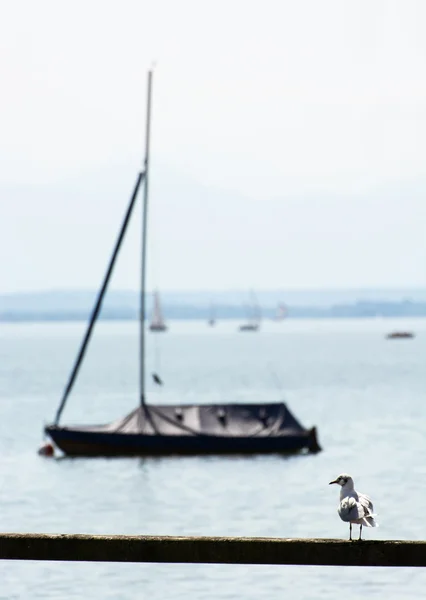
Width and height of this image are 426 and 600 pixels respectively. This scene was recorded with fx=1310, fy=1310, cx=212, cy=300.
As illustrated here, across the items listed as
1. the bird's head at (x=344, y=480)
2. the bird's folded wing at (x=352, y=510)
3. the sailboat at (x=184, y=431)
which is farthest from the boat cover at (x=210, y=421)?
the bird's folded wing at (x=352, y=510)

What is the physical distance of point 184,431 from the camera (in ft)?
205

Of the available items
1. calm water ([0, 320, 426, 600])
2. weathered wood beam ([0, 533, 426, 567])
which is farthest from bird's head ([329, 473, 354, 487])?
calm water ([0, 320, 426, 600])

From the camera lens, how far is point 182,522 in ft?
150

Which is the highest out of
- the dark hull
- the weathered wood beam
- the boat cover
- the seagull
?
the weathered wood beam

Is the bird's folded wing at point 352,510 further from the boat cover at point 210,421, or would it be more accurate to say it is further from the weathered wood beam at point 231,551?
the boat cover at point 210,421

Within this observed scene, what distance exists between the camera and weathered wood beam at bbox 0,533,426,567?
7.23m

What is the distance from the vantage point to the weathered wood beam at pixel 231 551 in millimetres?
7234

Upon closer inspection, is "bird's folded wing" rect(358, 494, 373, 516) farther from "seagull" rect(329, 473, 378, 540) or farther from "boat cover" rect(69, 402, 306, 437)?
"boat cover" rect(69, 402, 306, 437)

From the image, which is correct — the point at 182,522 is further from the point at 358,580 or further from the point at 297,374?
the point at 297,374

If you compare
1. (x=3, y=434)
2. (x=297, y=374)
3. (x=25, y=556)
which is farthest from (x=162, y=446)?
(x=297, y=374)

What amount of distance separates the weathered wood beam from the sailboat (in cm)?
5387

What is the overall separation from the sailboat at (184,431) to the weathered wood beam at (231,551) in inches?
2121

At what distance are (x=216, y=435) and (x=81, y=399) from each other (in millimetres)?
68482

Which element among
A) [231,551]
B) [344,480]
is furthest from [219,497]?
[231,551]
